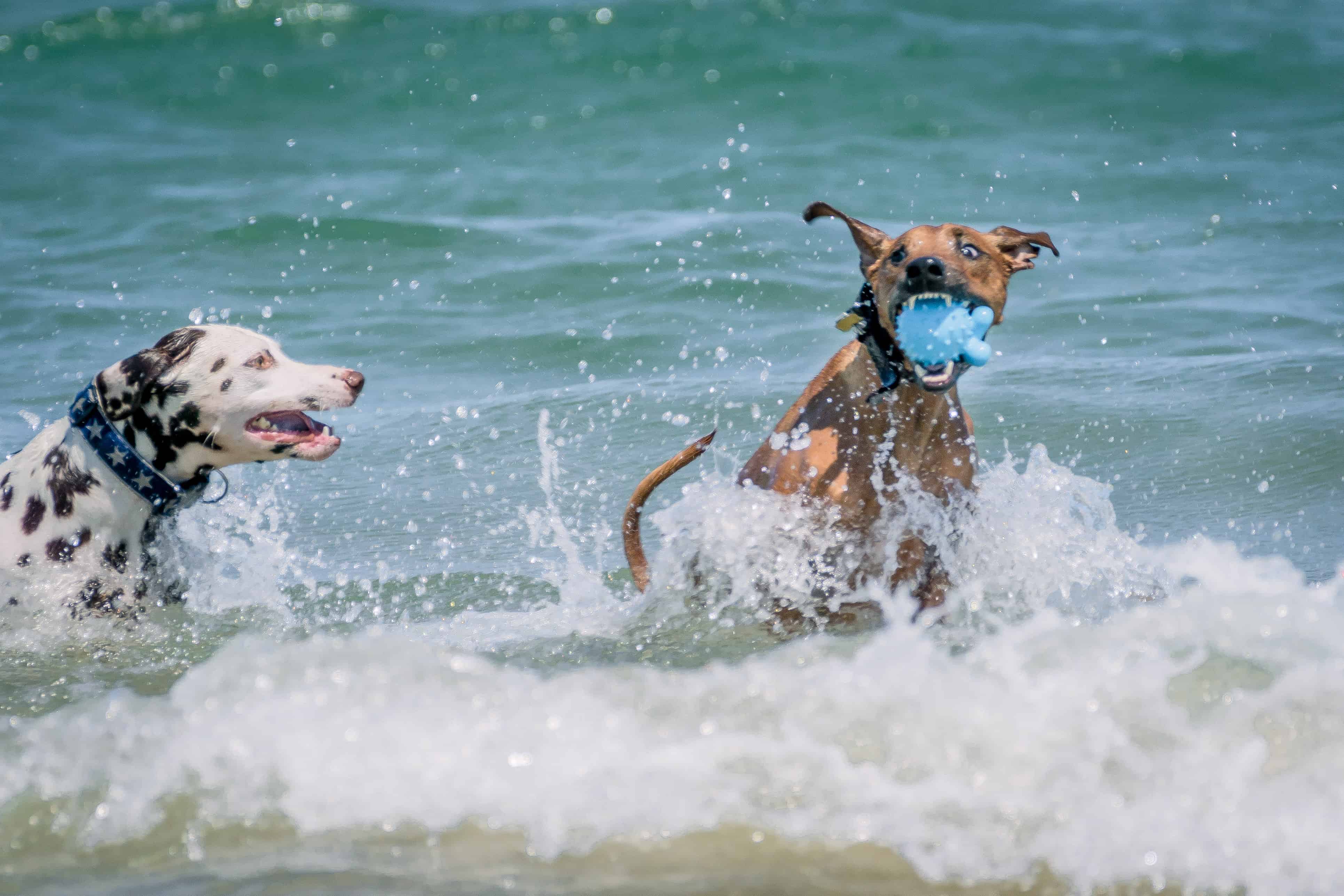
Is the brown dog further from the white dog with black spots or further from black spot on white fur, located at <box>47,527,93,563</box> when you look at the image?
black spot on white fur, located at <box>47,527,93,563</box>

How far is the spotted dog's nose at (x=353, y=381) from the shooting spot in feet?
15.8

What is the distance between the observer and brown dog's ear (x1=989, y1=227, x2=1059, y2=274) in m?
4.73

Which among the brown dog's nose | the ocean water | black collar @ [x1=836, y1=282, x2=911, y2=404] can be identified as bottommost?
the ocean water

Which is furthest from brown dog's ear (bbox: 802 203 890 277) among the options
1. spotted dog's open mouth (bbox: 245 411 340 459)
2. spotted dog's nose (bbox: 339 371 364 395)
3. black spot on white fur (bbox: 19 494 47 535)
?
black spot on white fur (bbox: 19 494 47 535)

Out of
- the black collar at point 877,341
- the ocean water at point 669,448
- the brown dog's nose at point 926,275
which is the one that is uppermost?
the brown dog's nose at point 926,275

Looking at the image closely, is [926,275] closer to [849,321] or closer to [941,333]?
[941,333]

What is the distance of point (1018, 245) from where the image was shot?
482cm

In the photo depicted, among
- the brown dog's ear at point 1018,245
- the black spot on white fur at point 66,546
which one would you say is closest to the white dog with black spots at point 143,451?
the black spot on white fur at point 66,546

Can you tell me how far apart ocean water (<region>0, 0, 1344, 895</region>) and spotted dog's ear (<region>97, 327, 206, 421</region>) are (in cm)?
72

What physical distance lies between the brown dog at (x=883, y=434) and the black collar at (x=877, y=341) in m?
0.01

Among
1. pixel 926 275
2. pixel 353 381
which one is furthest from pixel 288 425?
pixel 926 275

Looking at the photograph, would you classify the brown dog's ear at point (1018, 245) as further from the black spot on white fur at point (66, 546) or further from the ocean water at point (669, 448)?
the black spot on white fur at point (66, 546)

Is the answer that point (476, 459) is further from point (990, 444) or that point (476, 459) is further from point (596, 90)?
point (596, 90)

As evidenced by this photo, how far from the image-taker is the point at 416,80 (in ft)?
44.9
